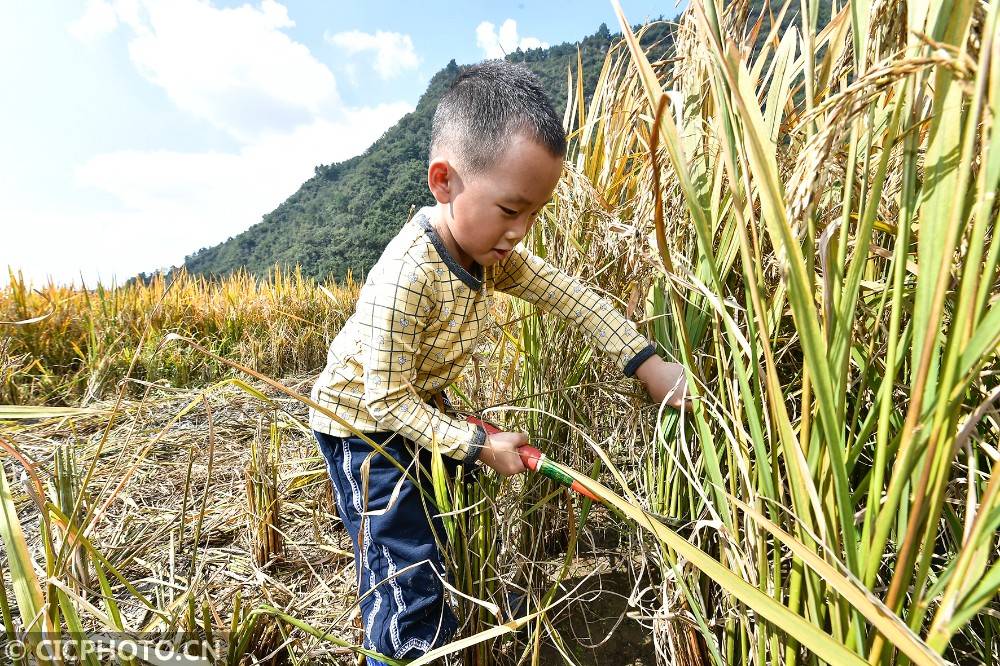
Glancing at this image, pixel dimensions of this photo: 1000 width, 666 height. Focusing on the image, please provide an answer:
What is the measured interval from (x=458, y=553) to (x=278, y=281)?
19.8 feet

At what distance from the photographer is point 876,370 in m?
0.84

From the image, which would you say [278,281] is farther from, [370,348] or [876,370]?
[876,370]

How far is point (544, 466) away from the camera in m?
0.99

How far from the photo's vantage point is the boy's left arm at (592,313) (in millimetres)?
1149

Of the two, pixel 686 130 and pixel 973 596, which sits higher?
pixel 686 130

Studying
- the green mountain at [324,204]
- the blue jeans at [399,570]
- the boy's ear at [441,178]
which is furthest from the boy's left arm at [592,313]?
the green mountain at [324,204]

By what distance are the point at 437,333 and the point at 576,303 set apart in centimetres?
36

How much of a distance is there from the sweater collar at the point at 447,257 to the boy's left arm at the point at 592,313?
134 millimetres

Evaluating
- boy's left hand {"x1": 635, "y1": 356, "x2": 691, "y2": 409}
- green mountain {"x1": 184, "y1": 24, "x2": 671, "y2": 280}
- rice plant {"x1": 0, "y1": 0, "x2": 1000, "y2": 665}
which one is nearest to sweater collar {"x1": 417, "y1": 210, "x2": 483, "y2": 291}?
rice plant {"x1": 0, "y1": 0, "x2": 1000, "y2": 665}

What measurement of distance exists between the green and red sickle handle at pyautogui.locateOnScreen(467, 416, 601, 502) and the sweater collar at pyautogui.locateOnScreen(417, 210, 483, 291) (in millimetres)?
332

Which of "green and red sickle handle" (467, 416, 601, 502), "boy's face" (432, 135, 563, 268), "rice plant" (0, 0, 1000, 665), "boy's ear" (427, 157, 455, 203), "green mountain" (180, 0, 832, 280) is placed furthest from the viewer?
"green mountain" (180, 0, 832, 280)

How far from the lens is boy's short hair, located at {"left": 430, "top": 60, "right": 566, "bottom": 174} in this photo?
1.08m

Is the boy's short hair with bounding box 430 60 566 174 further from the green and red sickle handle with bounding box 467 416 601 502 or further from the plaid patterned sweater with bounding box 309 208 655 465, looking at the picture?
the green and red sickle handle with bounding box 467 416 601 502

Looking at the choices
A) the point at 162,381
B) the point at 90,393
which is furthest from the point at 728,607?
the point at 162,381
